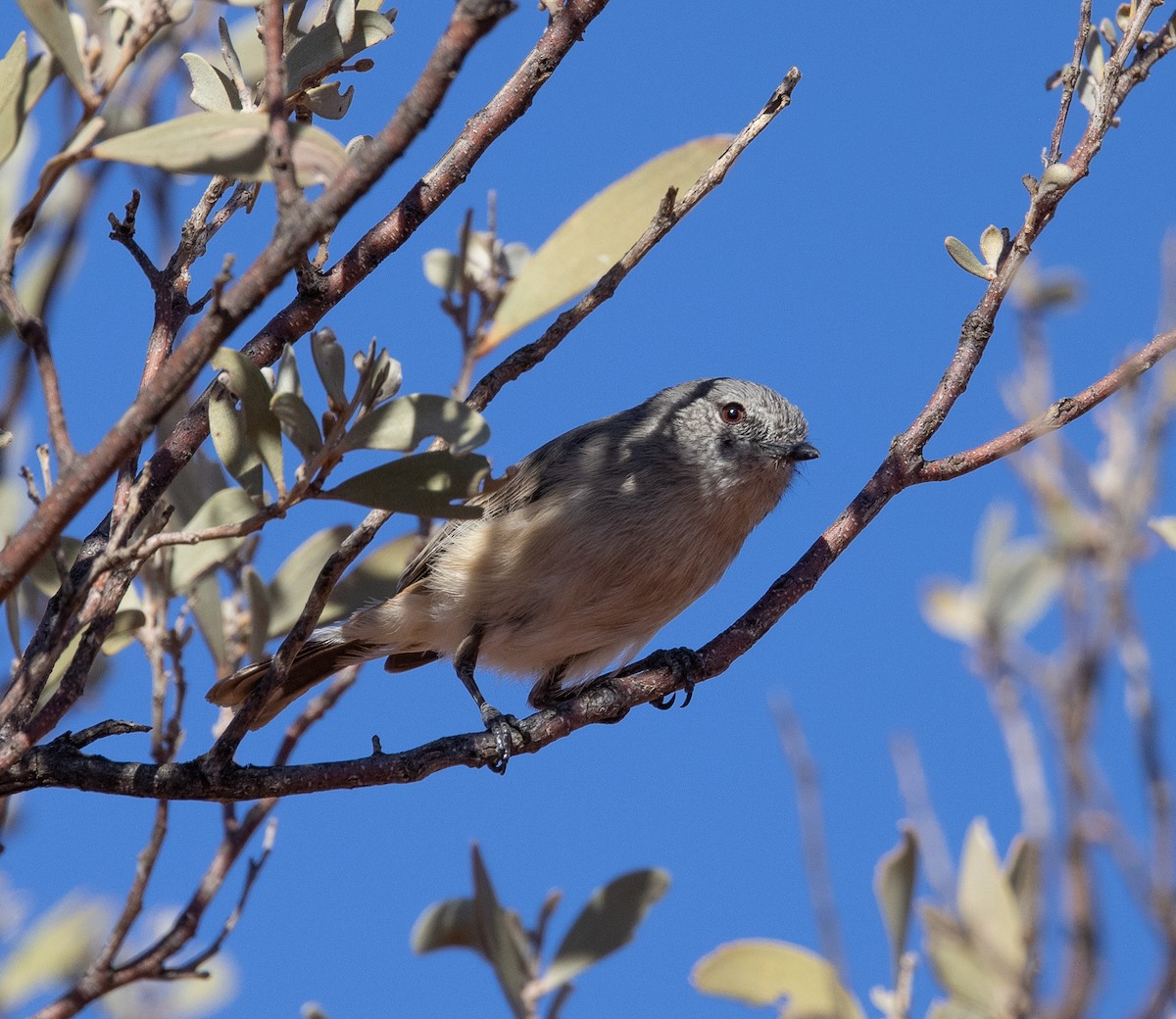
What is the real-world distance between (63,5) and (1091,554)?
1805mm

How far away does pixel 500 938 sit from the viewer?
2.40 m

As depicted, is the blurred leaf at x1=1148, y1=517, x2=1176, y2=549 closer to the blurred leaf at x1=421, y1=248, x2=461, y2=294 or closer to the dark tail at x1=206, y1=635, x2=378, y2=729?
the blurred leaf at x1=421, y1=248, x2=461, y2=294

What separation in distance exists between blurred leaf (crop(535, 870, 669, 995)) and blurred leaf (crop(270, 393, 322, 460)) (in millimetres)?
1082

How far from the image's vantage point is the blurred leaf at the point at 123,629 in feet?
8.98

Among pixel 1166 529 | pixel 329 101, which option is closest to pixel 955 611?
pixel 1166 529

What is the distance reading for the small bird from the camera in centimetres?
425

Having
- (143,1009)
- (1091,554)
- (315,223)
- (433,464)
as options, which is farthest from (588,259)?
(143,1009)

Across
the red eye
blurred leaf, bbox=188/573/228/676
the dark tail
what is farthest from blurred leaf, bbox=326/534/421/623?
the red eye

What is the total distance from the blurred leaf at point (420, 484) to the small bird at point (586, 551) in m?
1.93

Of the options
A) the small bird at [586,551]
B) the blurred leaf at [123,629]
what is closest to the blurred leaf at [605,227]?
the blurred leaf at [123,629]

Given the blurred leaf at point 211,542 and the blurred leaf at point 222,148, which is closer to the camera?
the blurred leaf at point 222,148

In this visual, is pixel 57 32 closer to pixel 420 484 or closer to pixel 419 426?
pixel 419 426

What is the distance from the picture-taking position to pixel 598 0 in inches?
Answer: 93.8

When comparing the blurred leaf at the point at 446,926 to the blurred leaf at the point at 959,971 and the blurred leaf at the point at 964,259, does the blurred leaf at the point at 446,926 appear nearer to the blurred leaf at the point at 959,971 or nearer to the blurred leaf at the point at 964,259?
the blurred leaf at the point at 959,971
